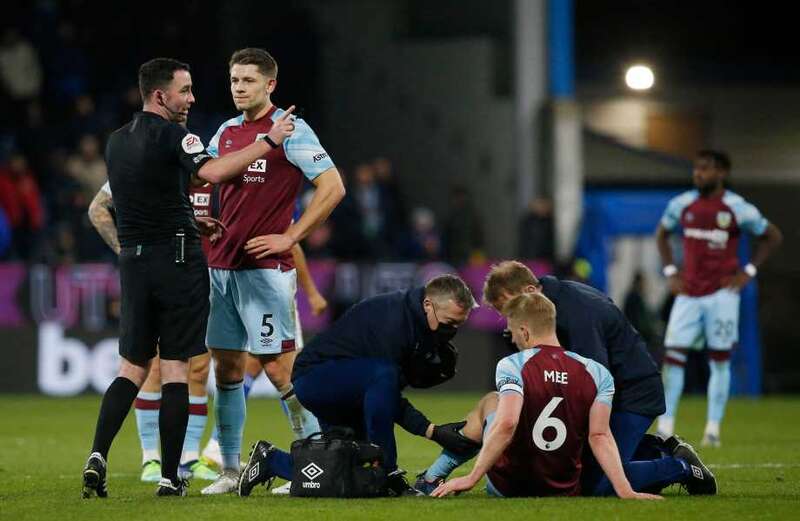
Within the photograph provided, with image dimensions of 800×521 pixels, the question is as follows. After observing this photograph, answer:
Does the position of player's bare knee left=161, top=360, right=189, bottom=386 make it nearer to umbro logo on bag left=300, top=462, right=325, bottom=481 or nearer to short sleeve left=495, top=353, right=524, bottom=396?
umbro logo on bag left=300, top=462, right=325, bottom=481

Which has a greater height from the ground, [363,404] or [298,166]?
[298,166]

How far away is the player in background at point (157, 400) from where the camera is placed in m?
9.40

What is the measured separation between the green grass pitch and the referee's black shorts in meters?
0.76

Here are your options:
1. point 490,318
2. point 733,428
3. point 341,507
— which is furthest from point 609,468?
point 490,318

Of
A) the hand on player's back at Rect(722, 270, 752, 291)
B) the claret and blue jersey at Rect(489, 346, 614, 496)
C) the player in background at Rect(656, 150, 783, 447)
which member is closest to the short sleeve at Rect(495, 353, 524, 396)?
the claret and blue jersey at Rect(489, 346, 614, 496)

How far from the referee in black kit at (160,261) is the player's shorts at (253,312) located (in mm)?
736

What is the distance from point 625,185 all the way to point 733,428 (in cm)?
788

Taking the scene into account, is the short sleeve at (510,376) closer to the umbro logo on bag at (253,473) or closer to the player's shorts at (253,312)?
the umbro logo on bag at (253,473)

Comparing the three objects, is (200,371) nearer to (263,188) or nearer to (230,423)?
(230,423)

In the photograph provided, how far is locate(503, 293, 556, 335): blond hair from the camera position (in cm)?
751

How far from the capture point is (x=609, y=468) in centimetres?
747

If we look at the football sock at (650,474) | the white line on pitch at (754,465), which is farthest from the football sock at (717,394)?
the football sock at (650,474)

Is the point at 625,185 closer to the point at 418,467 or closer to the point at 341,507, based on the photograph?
the point at 418,467

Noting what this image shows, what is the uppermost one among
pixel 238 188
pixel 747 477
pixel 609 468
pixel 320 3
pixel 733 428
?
pixel 320 3
